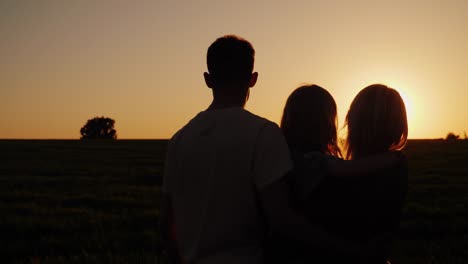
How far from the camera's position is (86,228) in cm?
1142

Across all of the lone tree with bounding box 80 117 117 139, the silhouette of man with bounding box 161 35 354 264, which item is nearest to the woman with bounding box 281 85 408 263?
the silhouette of man with bounding box 161 35 354 264

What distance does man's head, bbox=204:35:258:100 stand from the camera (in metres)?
3.10

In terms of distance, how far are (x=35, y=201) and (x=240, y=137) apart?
13899 mm

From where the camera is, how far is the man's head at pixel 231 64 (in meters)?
3.10

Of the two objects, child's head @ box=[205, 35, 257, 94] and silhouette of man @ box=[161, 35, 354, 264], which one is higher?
child's head @ box=[205, 35, 257, 94]

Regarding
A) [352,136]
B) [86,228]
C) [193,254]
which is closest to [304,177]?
[352,136]

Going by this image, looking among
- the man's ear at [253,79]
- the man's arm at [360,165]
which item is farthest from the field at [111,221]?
the man's ear at [253,79]

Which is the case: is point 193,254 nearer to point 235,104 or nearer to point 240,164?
point 240,164

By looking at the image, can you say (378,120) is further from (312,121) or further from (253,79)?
(253,79)

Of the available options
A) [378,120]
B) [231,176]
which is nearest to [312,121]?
[378,120]

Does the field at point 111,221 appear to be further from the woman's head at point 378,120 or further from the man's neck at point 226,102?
the man's neck at point 226,102

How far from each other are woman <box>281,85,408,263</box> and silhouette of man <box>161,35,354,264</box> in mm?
391

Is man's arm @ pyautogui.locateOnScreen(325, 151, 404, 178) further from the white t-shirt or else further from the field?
the field

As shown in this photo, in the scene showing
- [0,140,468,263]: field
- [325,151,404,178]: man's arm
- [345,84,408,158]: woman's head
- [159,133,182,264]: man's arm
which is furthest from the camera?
[0,140,468,263]: field
